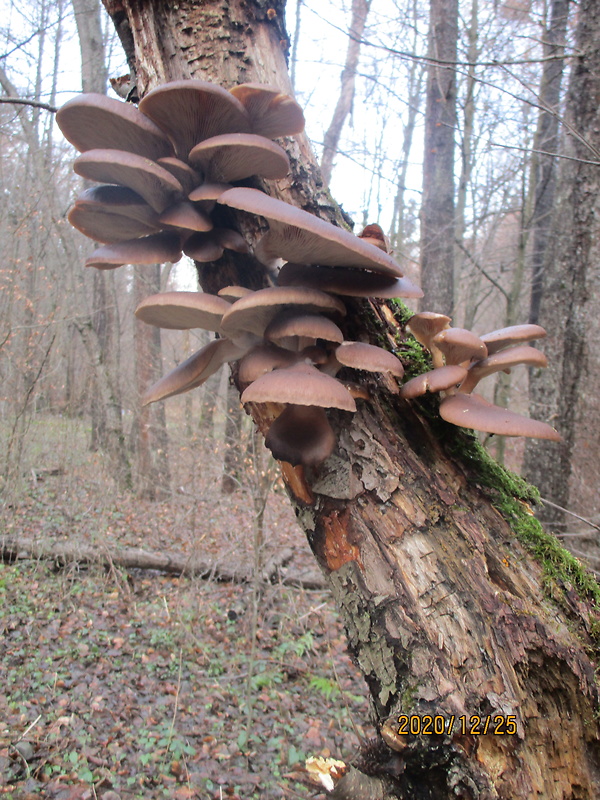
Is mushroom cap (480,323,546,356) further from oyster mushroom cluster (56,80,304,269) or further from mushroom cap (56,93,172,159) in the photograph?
mushroom cap (56,93,172,159)

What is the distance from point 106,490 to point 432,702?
25.8ft

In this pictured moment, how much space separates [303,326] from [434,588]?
Result: 77 cm

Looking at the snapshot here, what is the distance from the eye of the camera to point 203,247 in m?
1.61

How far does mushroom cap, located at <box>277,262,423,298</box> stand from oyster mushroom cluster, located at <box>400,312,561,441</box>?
0.13 meters

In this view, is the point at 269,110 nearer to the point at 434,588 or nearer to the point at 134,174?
the point at 134,174

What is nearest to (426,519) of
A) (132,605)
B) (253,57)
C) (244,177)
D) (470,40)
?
(244,177)

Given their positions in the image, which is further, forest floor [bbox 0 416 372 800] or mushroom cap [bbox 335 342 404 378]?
forest floor [bbox 0 416 372 800]

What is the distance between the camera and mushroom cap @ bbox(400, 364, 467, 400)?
4.57 feet

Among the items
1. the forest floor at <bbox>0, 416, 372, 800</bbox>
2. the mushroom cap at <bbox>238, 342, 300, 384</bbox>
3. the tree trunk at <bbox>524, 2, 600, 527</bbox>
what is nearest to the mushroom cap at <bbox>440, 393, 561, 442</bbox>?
the mushroom cap at <bbox>238, 342, 300, 384</bbox>

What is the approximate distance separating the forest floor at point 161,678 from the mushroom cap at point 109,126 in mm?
3039

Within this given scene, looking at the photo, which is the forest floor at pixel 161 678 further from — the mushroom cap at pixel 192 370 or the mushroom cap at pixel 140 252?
the mushroom cap at pixel 140 252

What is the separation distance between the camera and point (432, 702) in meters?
1.17

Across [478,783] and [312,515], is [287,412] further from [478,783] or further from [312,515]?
[478,783]

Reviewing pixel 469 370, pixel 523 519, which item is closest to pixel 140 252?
pixel 469 370
